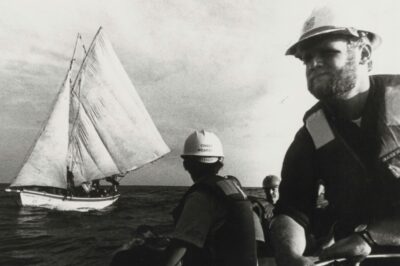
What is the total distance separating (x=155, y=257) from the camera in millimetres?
4039

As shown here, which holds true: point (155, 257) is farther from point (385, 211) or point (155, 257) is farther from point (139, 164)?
point (139, 164)

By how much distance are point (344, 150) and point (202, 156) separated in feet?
6.45

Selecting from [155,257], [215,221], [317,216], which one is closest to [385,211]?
[317,216]

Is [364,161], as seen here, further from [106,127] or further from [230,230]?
[106,127]

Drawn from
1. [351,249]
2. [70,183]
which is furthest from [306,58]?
[70,183]

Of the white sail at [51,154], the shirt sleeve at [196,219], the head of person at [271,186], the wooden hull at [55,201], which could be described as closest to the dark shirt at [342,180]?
the shirt sleeve at [196,219]

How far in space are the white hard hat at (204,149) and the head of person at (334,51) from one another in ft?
6.32

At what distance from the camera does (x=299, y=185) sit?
2311 mm

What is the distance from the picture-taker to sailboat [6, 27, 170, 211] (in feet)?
149

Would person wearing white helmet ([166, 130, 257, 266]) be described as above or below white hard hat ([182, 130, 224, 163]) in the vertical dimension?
below

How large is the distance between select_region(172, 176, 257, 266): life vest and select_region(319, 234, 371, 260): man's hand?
178cm

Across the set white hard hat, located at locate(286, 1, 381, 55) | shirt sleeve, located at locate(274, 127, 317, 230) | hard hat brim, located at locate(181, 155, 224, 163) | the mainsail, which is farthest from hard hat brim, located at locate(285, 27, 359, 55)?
the mainsail

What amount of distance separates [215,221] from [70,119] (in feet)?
147

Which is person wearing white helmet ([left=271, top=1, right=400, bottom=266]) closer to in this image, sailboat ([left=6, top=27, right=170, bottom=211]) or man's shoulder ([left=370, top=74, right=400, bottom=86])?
man's shoulder ([left=370, top=74, right=400, bottom=86])
